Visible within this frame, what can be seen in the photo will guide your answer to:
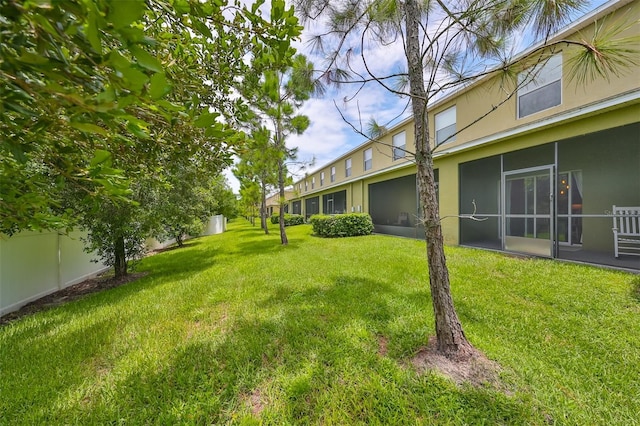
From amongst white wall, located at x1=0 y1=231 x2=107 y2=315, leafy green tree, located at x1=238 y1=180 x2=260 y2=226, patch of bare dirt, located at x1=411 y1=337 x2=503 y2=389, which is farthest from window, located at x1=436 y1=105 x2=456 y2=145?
white wall, located at x1=0 y1=231 x2=107 y2=315

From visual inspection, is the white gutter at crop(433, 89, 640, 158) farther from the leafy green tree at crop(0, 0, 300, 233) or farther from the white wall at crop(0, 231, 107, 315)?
the white wall at crop(0, 231, 107, 315)

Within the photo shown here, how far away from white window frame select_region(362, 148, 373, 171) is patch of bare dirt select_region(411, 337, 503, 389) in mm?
12438

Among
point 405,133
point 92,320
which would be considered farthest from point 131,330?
point 405,133

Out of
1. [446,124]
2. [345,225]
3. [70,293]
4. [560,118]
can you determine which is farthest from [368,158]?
[70,293]

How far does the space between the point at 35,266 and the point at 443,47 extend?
755cm

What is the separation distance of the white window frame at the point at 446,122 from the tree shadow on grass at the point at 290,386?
836 centimetres

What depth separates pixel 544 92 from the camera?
245 inches

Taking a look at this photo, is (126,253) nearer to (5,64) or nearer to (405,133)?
(5,64)

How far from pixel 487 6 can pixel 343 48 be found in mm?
1714

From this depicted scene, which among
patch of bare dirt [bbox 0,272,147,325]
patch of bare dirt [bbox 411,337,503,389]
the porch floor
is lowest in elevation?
patch of bare dirt [bbox 0,272,147,325]

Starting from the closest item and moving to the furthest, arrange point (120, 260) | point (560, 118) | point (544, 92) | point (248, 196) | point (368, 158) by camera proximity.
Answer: point (560, 118)
point (120, 260)
point (544, 92)
point (368, 158)
point (248, 196)

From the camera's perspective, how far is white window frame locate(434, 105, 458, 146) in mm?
8613

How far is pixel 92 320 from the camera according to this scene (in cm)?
348

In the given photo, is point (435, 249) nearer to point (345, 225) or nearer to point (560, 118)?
point (560, 118)
